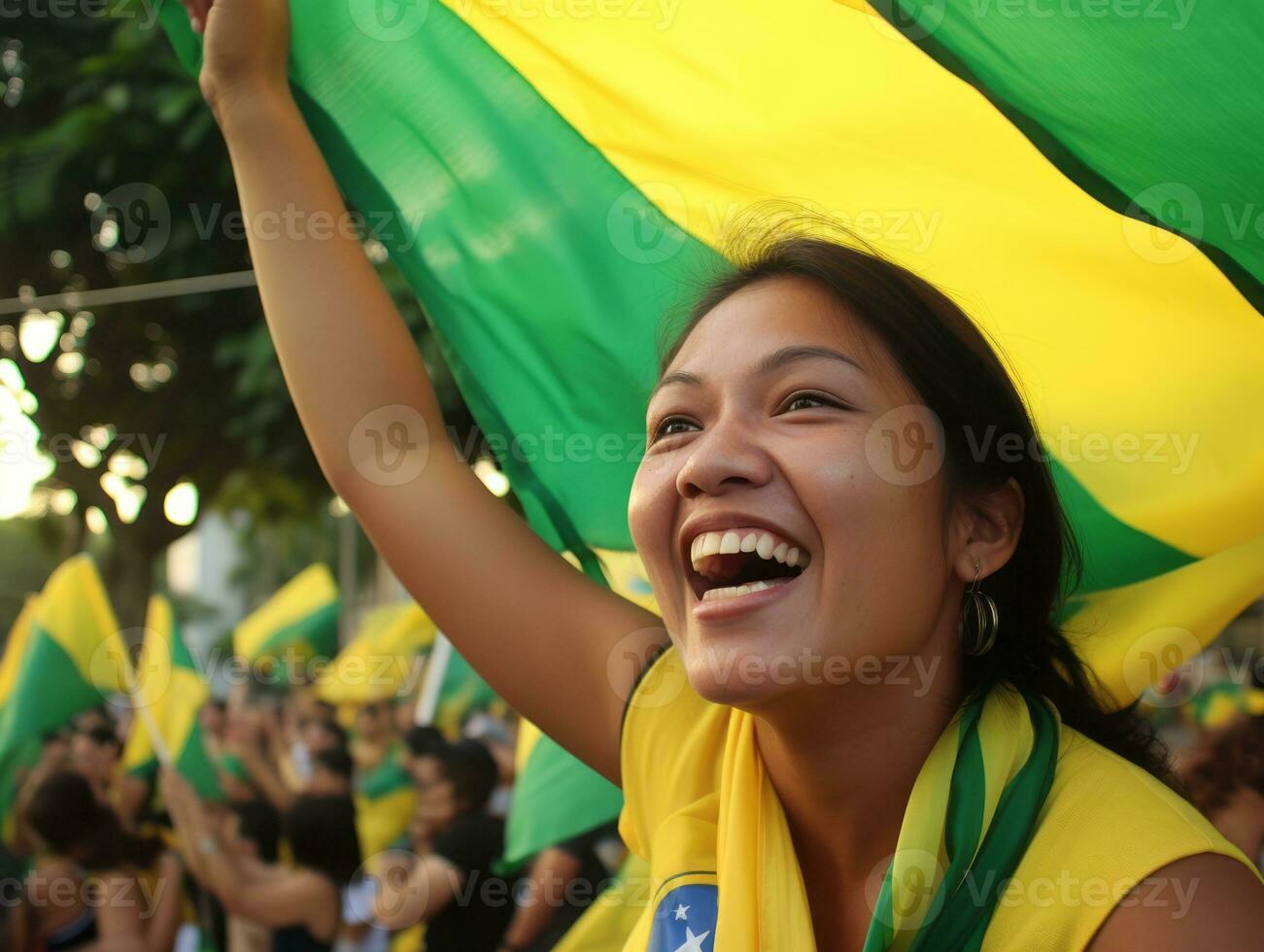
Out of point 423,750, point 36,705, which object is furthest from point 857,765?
point 36,705

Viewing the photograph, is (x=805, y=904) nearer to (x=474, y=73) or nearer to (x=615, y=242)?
(x=615, y=242)

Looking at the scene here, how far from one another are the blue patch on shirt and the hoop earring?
1.53ft

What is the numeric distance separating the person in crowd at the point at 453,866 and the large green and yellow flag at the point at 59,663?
1629mm

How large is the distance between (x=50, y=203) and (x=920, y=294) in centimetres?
513

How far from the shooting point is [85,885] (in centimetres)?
611

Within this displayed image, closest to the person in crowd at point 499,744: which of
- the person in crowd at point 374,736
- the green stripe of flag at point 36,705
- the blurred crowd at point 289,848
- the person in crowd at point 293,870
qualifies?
the blurred crowd at point 289,848

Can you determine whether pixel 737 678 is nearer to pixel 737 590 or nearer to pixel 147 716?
pixel 737 590

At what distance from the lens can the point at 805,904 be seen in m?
1.69

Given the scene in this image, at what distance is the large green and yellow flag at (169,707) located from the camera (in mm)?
6445

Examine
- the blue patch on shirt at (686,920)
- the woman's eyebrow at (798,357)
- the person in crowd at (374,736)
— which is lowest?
the person in crowd at (374,736)

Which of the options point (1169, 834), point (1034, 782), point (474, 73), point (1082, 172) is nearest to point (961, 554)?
point (1034, 782)

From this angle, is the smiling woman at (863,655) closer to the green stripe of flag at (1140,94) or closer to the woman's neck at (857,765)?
the woman's neck at (857,765)

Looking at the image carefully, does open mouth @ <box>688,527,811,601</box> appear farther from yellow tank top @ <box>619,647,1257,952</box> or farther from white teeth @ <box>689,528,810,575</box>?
yellow tank top @ <box>619,647,1257,952</box>

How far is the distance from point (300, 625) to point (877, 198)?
5685 mm
